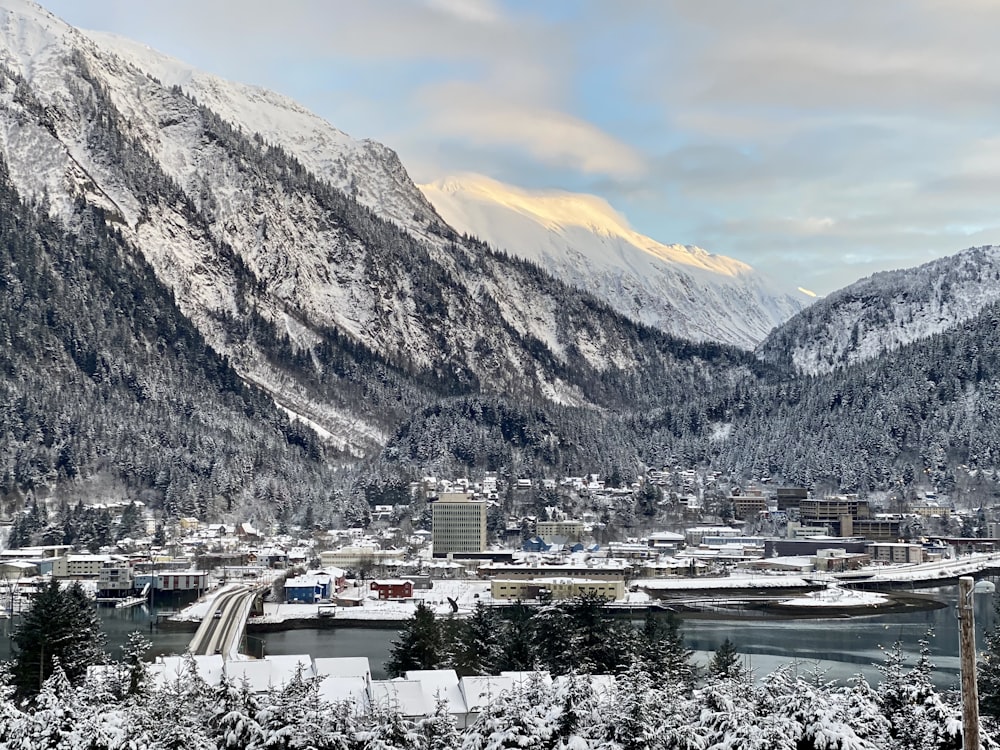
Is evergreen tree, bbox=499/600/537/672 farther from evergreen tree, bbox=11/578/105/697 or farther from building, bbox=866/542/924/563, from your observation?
building, bbox=866/542/924/563

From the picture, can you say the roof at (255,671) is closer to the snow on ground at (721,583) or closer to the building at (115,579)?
the building at (115,579)

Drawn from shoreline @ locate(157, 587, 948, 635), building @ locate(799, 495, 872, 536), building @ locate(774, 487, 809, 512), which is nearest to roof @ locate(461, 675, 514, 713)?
shoreline @ locate(157, 587, 948, 635)

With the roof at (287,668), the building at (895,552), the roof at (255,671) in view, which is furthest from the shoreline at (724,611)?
the roof at (255,671)

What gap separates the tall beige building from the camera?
9588 cm

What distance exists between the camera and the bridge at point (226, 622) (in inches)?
2099

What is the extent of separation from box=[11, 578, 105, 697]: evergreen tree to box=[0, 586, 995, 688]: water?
9.86 metres

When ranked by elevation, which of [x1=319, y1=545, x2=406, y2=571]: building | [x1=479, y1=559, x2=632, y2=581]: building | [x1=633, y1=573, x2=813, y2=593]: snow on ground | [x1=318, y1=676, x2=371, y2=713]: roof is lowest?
[x1=318, y1=676, x2=371, y2=713]: roof

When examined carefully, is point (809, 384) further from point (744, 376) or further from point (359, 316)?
point (359, 316)

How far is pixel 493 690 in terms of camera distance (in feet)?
107

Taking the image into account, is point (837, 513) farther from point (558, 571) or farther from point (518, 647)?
point (518, 647)

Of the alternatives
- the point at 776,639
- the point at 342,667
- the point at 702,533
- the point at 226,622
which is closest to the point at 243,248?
the point at 702,533

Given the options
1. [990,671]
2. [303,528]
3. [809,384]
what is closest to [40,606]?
[990,671]

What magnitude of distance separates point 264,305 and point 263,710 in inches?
6089

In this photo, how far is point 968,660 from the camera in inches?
628
